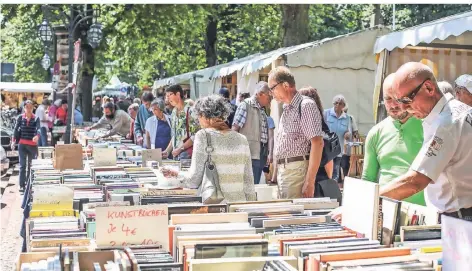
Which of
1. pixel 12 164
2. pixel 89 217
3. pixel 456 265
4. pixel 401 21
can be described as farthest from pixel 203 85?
pixel 456 265

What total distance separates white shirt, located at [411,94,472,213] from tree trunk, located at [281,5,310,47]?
13.2 meters

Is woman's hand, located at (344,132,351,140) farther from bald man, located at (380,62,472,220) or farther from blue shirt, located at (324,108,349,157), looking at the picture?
bald man, located at (380,62,472,220)

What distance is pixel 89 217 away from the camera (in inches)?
153

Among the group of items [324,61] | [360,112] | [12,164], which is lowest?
[12,164]

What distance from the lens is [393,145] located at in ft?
15.2

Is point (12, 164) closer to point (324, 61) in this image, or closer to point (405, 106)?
point (324, 61)

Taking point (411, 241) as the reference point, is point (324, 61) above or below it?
above

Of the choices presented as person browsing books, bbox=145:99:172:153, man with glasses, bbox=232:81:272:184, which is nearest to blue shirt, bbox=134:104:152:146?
person browsing books, bbox=145:99:172:153

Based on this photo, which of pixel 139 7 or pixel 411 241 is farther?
pixel 139 7

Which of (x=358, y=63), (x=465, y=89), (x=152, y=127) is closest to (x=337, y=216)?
(x=465, y=89)

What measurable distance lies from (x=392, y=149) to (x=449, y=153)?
1389 millimetres

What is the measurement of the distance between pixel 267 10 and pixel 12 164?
15.1 m

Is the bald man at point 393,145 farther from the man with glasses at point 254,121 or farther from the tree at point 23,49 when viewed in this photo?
the tree at point 23,49

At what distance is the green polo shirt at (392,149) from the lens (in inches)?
180
